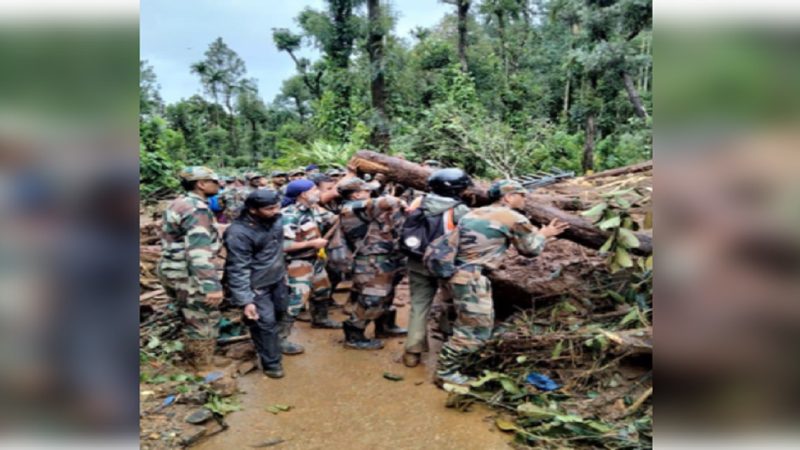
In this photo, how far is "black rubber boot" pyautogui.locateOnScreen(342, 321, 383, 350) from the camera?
611 cm

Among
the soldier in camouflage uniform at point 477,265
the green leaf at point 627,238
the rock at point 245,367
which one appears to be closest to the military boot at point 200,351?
the rock at point 245,367

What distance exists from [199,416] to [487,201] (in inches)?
159

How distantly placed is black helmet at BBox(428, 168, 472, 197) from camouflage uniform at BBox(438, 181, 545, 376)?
1.22 feet

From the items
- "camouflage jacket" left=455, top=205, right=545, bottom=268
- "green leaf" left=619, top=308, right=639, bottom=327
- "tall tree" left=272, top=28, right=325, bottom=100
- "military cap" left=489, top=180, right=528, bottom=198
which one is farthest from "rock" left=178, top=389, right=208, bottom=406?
"tall tree" left=272, top=28, right=325, bottom=100

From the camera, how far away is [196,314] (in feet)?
16.9

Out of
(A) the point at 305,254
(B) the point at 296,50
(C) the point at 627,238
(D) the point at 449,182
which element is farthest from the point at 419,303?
(B) the point at 296,50

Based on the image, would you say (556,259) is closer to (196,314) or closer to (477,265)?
(477,265)

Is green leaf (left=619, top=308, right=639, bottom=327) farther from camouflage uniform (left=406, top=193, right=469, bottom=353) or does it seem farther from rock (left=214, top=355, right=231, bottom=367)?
rock (left=214, top=355, right=231, bottom=367)
